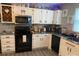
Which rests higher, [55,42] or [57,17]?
[57,17]

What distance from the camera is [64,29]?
4.42 ft

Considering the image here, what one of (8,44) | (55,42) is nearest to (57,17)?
(55,42)

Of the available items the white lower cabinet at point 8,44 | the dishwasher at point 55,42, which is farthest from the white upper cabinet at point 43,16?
the white lower cabinet at point 8,44

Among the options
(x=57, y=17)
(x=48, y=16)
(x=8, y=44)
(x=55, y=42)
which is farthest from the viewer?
(x=8, y=44)

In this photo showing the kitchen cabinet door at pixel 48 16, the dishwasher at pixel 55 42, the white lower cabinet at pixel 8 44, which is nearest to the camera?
the kitchen cabinet door at pixel 48 16

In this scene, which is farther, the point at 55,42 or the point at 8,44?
the point at 8,44

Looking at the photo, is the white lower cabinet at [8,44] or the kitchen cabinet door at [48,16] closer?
the kitchen cabinet door at [48,16]

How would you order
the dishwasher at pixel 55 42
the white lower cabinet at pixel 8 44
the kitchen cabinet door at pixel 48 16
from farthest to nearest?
the white lower cabinet at pixel 8 44
the dishwasher at pixel 55 42
the kitchen cabinet door at pixel 48 16

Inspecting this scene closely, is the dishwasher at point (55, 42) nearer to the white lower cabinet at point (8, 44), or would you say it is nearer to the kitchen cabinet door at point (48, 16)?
the kitchen cabinet door at point (48, 16)

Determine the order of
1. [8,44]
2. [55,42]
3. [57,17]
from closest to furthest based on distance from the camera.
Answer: [57,17], [55,42], [8,44]

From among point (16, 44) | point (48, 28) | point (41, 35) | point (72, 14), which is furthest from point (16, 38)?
point (72, 14)

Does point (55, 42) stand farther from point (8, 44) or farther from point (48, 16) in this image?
point (8, 44)

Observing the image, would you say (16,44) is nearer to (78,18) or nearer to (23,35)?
(23,35)

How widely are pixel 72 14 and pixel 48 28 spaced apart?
0.38 m
